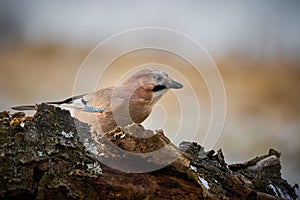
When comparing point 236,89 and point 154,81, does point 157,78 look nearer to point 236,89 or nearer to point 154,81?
point 154,81

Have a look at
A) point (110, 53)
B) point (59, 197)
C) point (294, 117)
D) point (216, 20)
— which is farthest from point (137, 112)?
point (294, 117)

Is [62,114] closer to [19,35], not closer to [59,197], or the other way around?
[59,197]

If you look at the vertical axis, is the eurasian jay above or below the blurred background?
below

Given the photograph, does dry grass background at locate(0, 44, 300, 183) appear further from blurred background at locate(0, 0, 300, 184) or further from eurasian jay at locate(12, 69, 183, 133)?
eurasian jay at locate(12, 69, 183, 133)

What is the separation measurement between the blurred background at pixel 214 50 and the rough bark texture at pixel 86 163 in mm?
416

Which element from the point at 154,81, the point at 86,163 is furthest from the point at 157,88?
the point at 86,163

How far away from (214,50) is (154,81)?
34 centimetres

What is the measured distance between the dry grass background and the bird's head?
128mm

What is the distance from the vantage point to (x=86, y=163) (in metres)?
0.50

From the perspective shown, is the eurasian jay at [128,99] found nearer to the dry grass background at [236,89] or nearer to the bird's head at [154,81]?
the bird's head at [154,81]

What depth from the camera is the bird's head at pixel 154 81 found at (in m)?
Result: 0.74

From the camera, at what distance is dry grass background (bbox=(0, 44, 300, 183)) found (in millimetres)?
949

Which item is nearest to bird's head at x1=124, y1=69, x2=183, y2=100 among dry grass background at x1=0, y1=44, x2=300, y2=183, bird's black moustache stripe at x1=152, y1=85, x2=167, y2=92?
bird's black moustache stripe at x1=152, y1=85, x2=167, y2=92

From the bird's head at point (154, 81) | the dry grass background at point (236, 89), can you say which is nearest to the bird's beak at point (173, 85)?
the bird's head at point (154, 81)
